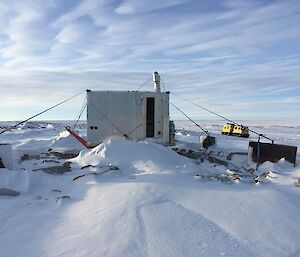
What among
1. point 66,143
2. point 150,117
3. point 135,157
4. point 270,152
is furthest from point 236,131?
point 135,157

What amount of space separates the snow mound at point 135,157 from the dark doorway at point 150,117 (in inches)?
158

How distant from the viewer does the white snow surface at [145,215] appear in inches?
176

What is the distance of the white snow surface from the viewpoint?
4473 millimetres

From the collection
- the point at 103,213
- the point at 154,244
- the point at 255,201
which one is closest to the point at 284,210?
the point at 255,201

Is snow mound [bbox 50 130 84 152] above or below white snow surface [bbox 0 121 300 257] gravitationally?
below

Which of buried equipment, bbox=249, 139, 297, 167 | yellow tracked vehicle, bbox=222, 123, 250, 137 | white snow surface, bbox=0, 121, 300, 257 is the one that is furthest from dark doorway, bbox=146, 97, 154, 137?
yellow tracked vehicle, bbox=222, 123, 250, 137

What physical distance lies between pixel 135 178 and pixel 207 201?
8.94 feet

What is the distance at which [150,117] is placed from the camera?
1564cm

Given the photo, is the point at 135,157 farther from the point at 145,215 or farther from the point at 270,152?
the point at 145,215

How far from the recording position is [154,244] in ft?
14.8

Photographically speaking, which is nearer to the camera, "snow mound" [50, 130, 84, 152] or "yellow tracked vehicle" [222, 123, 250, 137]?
"snow mound" [50, 130, 84, 152]

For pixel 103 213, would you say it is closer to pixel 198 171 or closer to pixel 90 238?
pixel 90 238

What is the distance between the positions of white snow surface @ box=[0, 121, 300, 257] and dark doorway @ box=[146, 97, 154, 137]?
6190 mm

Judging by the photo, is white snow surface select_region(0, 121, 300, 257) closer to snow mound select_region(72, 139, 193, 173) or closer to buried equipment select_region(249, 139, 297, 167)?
snow mound select_region(72, 139, 193, 173)
